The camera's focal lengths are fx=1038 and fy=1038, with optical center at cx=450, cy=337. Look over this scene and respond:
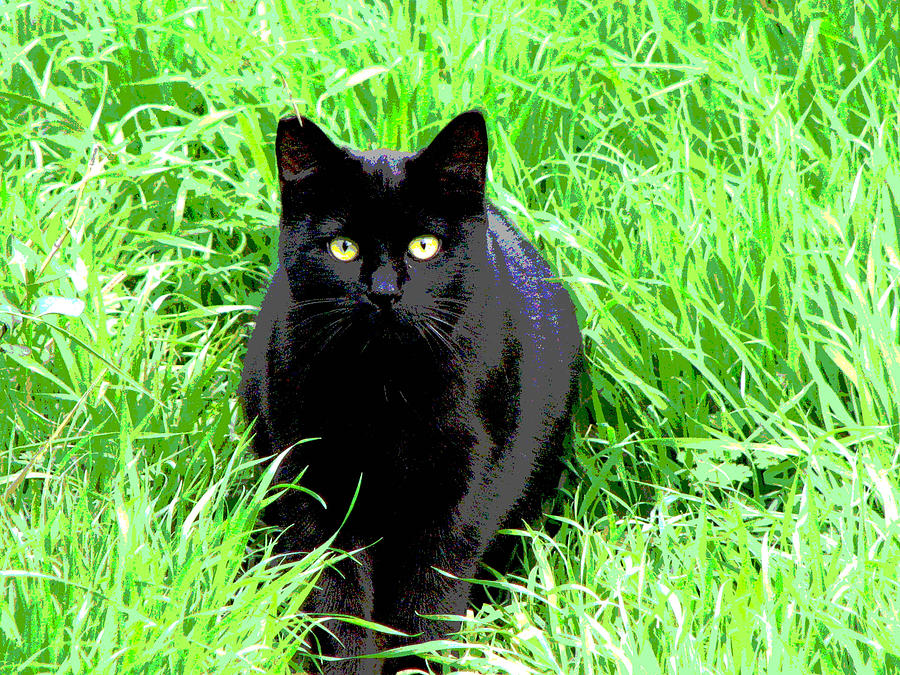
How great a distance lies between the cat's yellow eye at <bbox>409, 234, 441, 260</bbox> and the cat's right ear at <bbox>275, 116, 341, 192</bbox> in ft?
0.73

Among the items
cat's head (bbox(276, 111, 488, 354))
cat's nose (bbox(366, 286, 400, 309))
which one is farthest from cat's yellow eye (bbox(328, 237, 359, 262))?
cat's nose (bbox(366, 286, 400, 309))

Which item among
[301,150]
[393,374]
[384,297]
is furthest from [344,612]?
[301,150]

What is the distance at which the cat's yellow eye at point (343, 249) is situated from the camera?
199 cm

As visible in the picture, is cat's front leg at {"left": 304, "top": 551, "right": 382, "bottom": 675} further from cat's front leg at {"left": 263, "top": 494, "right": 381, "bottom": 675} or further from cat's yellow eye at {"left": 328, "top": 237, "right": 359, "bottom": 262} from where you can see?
cat's yellow eye at {"left": 328, "top": 237, "right": 359, "bottom": 262}

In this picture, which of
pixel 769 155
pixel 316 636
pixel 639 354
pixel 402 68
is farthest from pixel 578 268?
pixel 316 636

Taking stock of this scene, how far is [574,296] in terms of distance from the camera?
2.74 m

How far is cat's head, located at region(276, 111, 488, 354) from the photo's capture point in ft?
6.46

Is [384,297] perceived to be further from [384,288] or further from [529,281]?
[529,281]

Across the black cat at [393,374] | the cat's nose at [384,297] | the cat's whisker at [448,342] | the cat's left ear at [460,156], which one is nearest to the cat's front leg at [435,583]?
the black cat at [393,374]

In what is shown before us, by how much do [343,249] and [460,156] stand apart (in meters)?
0.29

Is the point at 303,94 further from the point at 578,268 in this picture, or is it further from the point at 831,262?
the point at 831,262

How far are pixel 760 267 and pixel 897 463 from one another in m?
0.58

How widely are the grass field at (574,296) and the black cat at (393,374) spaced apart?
127 millimetres

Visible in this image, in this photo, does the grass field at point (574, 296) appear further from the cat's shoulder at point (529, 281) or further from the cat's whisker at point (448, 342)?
the cat's whisker at point (448, 342)
